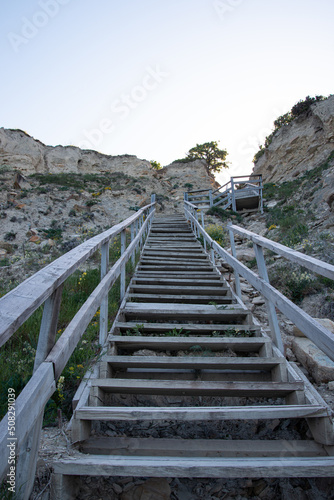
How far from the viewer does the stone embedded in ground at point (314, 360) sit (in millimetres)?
2277

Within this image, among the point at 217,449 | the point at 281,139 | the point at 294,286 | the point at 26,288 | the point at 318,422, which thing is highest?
the point at 281,139

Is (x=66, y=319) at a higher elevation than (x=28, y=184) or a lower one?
lower

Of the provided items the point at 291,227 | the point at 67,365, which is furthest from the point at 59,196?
the point at 67,365

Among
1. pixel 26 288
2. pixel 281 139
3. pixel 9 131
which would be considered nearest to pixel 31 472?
pixel 26 288

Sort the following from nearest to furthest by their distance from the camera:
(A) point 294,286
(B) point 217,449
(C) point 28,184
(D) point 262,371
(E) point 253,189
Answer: (B) point 217,449 < (D) point 262,371 < (A) point 294,286 < (E) point 253,189 < (C) point 28,184

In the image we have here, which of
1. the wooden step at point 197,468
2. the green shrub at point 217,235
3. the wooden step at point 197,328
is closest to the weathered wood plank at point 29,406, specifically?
the wooden step at point 197,468

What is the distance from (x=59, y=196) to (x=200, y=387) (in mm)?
12701

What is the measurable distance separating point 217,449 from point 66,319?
92.0 inches

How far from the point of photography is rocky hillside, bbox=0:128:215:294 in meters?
7.40

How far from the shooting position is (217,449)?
5.38 feet

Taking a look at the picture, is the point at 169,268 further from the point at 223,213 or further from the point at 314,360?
the point at 223,213

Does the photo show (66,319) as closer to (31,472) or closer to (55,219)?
(31,472)

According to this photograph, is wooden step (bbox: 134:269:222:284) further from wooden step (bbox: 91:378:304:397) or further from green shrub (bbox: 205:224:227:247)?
green shrub (bbox: 205:224:227:247)

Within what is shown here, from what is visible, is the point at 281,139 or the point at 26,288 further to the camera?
the point at 281,139
